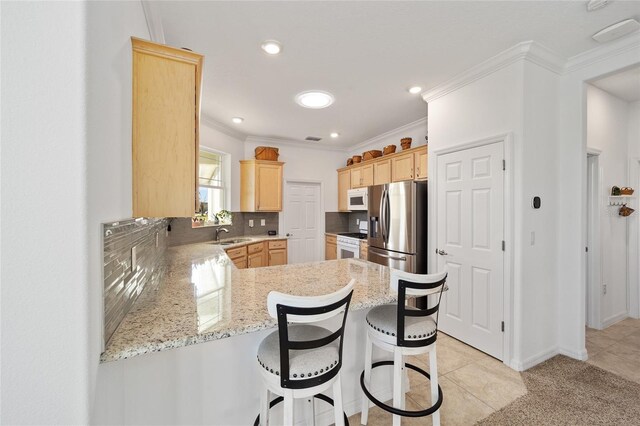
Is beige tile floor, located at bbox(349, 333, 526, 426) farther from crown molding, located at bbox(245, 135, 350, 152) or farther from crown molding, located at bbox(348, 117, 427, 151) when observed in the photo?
crown molding, located at bbox(245, 135, 350, 152)

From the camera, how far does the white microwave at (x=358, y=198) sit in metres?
4.77

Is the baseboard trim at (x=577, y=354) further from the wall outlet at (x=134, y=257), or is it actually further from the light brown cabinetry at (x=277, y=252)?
the light brown cabinetry at (x=277, y=252)

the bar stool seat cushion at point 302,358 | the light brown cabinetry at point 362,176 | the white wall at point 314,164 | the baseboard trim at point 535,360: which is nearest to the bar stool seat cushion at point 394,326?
the bar stool seat cushion at point 302,358

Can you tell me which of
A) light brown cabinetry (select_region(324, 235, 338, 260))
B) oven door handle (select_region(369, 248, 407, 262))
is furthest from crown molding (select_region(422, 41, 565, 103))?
light brown cabinetry (select_region(324, 235, 338, 260))

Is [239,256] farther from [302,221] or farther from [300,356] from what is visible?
[300,356]

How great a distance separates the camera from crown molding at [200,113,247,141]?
3.93m

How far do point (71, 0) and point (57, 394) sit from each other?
1113mm

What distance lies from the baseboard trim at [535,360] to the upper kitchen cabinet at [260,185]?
4011 mm

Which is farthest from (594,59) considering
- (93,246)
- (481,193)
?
(93,246)

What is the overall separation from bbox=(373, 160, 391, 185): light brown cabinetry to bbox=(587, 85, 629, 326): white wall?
7.78 feet

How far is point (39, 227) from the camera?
0.71 m

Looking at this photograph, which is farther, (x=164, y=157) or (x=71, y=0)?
(x=164, y=157)

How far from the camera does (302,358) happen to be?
1152 millimetres

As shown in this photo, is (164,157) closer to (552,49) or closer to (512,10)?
(512,10)
